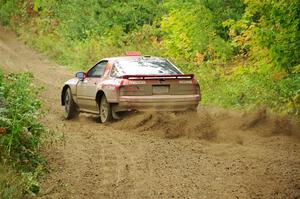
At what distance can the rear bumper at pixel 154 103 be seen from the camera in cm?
Result: 1208

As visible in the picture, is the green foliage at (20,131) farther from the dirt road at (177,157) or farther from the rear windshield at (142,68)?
the rear windshield at (142,68)

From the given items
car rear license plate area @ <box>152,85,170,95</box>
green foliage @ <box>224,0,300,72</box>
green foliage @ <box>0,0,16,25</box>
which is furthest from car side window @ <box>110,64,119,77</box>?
green foliage @ <box>0,0,16,25</box>

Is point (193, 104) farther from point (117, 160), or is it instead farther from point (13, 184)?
point (13, 184)

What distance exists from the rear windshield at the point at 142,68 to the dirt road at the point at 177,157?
106 centimetres

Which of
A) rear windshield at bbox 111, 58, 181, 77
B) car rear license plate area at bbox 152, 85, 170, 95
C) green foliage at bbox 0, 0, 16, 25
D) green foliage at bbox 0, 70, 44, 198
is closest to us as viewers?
green foliage at bbox 0, 70, 44, 198

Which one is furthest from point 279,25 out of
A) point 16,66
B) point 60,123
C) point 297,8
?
point 16,66

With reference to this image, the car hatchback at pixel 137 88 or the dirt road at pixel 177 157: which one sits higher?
the car hatchback at pixel 137 88

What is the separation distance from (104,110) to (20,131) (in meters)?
4.62

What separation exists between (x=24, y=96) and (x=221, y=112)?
15.3 feet

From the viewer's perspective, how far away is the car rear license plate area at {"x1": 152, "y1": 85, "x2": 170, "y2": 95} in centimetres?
1220

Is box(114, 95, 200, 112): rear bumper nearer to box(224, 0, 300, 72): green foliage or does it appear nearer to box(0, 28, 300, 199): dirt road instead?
box(0, 28, 300, 199): dirt road

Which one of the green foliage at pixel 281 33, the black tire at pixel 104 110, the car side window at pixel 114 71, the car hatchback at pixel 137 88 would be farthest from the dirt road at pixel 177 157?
the green foliage at pixel 281 33

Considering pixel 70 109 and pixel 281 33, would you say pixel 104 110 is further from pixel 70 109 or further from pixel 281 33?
pixel 281 33

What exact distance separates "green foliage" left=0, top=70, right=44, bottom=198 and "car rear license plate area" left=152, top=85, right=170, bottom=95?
3.51 meters
